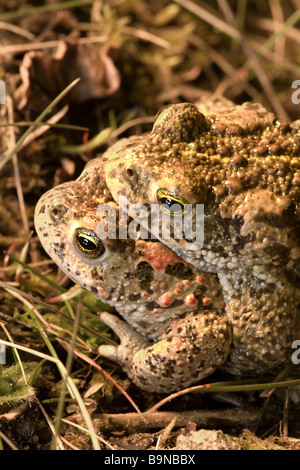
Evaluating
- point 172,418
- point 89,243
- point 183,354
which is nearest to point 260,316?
point 183,354

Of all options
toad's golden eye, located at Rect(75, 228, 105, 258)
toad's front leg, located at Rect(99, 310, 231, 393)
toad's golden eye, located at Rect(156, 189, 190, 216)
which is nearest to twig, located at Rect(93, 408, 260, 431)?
toad's front leg, located at Rect(99, 310, 231, 393)

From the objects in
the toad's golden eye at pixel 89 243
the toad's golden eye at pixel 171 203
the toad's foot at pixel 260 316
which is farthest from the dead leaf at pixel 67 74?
the toad's foot at pixel 260 316

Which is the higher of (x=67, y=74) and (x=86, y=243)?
(x=67, y=74)

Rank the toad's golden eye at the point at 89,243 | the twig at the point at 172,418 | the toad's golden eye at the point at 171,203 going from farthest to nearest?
the twig at the point at 172,418, the toad's golden eye at the point at 89,243, the toad's golden eye at the point at 171,203

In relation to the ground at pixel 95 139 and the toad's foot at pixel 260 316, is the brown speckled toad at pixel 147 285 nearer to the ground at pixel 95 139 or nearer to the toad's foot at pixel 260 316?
the toad's foot at pixel 260 316

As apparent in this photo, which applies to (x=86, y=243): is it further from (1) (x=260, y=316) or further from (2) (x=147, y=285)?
(1) (x=260, y=316)
